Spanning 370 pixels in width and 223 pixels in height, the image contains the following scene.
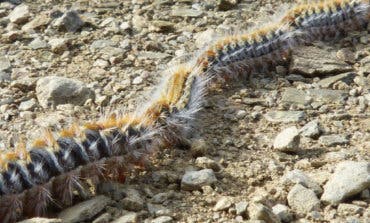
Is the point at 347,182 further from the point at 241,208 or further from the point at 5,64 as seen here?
the point at 5,64

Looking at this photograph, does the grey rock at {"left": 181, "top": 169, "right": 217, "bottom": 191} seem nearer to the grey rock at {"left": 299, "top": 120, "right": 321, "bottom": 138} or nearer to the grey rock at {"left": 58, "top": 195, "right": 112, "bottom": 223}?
the grey rock at {"left": 58, "top": 195, "right": 112, "bottom": 223}

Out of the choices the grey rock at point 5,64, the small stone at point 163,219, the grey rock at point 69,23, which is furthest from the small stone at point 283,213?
the grey rock at point 69,23

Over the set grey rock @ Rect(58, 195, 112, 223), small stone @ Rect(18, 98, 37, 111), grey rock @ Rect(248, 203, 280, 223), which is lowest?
grey rock @ Rect(248, 203, 280, 223)

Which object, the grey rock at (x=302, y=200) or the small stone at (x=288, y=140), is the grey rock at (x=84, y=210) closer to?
the grey rock at (x=302, y=200)

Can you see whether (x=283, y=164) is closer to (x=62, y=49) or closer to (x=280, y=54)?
(x=280, y=54)

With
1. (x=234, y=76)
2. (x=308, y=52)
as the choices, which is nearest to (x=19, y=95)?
(x=234, y=76)

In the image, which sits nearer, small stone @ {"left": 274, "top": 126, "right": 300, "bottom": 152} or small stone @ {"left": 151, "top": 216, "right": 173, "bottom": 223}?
small stone @ {"left": 151, "top": 216, "right": 173, "bottom": 223}

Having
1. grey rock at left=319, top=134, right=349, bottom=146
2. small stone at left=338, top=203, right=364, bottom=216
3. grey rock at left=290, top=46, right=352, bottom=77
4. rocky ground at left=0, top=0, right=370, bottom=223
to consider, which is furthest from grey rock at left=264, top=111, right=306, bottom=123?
small stone at left=338, top=203, right=364, bottom=216
